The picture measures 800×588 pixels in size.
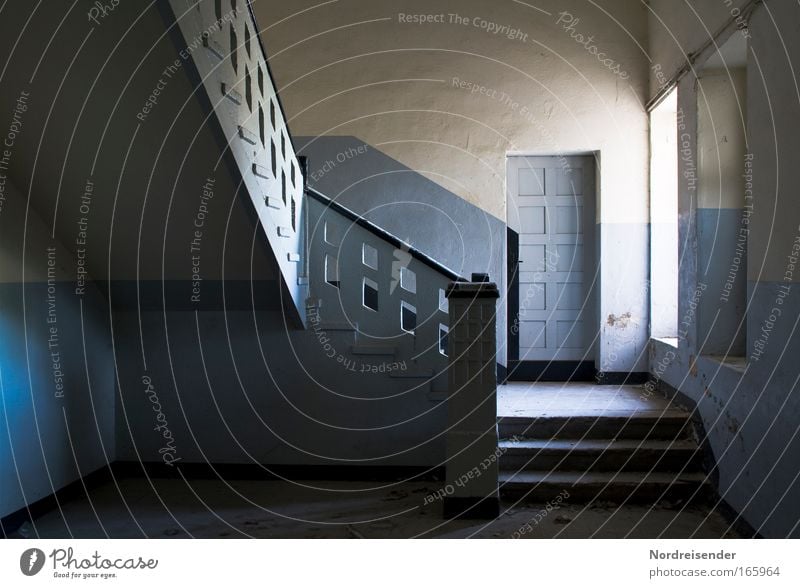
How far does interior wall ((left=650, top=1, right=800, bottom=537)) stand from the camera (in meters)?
3.71

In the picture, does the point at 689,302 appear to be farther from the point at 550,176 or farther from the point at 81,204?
the point at 81,204

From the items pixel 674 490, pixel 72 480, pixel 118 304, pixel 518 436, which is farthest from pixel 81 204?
pixel 674 490

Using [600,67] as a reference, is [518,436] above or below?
below

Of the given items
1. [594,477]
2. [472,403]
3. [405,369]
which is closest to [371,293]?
[405,369]

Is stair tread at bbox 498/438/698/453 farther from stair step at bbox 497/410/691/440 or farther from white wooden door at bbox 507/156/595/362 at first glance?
white wooden door at bbox 507/156/595/362

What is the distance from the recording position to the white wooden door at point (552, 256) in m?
7.16

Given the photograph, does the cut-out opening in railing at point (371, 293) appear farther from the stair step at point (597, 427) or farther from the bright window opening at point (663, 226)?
the bright window opening at point (663, 226)

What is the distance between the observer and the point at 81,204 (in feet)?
14.8

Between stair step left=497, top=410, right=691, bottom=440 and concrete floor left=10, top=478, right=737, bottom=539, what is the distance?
65cm

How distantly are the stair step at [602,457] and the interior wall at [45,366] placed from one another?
2.89 meters

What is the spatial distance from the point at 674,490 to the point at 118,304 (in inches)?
161

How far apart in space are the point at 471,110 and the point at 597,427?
3.22 m

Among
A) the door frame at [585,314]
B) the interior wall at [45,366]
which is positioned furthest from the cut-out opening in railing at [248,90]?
the door frame at [585,314]

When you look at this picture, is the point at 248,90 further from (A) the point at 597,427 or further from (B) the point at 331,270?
(A) the point at 597,427
